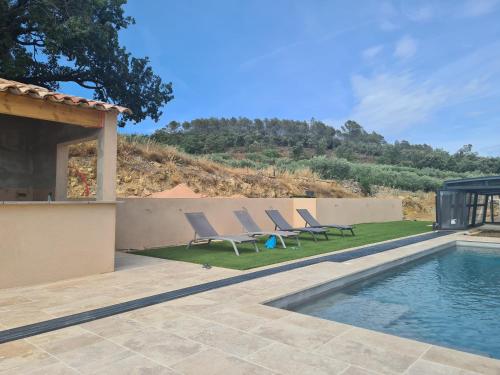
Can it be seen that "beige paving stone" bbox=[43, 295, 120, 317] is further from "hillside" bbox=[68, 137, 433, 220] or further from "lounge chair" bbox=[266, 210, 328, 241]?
"hillside" bbox=[68, 137, 433, 220]

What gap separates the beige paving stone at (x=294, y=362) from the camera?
128 inches

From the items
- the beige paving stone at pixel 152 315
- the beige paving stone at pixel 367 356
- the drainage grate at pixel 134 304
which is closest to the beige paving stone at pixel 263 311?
the beige paving stone at pixel 152 315

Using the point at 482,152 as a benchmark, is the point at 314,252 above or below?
below

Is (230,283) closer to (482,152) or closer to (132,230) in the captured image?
(132,230)

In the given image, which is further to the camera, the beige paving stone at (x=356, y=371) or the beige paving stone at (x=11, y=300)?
the beige paving stone at (x=11, y=300)

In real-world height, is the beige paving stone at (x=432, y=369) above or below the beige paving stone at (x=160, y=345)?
above

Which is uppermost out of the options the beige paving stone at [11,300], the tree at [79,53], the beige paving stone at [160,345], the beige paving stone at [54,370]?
the tree at [79,53]

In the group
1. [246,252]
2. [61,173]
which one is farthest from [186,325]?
[61,173]

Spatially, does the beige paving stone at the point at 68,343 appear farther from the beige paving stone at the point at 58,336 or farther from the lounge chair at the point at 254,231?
the lounge chair at the point at 254,231

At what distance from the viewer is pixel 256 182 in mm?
23516

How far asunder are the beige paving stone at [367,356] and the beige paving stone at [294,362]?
14 cm

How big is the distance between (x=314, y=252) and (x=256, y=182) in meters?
13.7

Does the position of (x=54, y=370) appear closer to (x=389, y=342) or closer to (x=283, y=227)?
(x=389, y=342)

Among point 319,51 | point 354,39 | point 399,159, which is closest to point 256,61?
point 319,51
